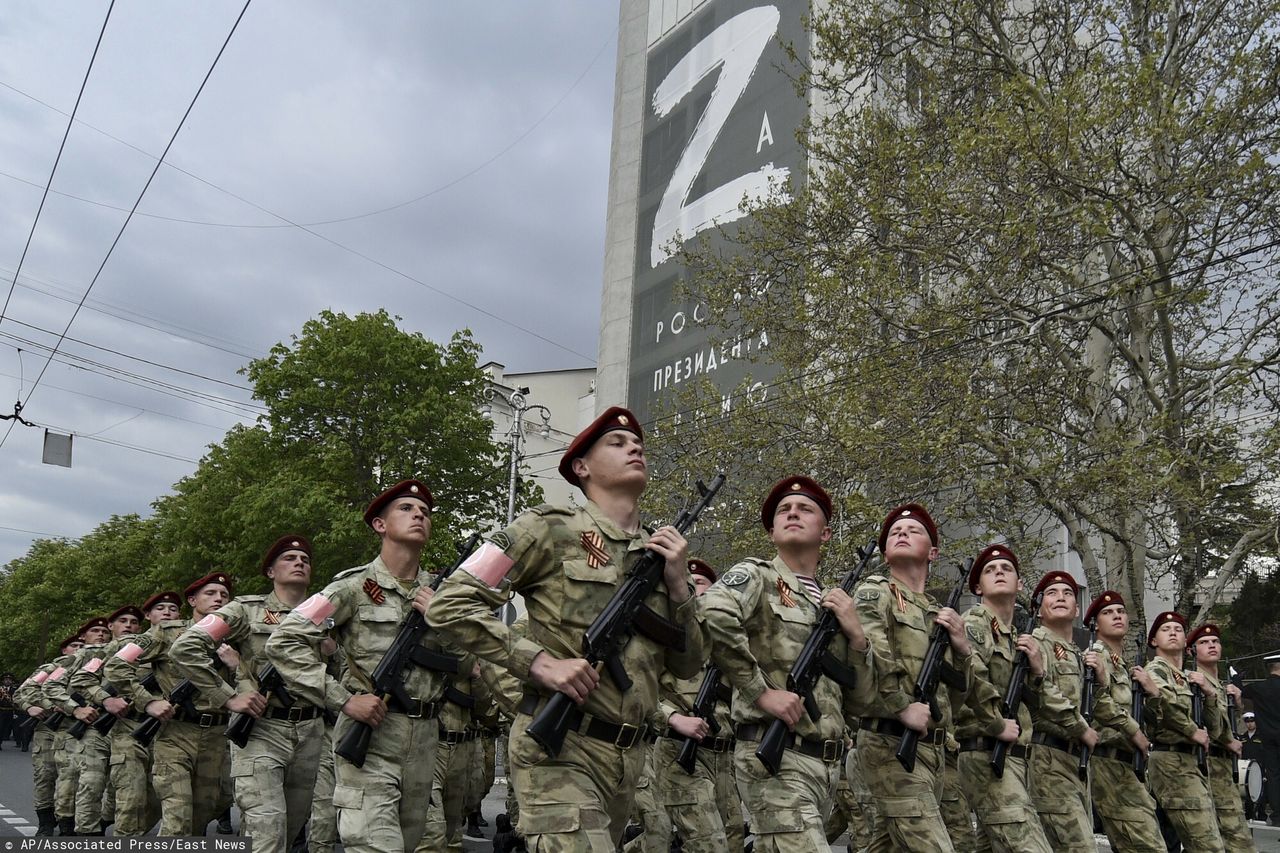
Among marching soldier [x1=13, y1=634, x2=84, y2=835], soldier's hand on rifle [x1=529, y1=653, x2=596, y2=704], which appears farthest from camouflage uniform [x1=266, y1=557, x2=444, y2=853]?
marching soldier [x1=13, y1=634, x2=84, y2=835]

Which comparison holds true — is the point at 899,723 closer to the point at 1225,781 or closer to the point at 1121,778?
the point at 1121,778

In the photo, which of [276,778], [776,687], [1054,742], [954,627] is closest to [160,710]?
[276,778]

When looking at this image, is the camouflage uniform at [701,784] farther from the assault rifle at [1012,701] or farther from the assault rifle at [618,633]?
the assault rifle at [618,633]

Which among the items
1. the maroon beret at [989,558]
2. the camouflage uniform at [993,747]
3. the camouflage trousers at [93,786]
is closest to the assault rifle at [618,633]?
the camouflage uniform at [993,747]

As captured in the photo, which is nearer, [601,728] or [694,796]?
[601,728]

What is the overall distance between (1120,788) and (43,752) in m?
12.3

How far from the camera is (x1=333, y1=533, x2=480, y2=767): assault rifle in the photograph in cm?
633

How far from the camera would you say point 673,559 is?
15.3 ft

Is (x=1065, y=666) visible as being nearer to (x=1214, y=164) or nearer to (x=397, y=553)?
(x=397, y=553)

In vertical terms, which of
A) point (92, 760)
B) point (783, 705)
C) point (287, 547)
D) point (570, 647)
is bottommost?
point (92, 760)

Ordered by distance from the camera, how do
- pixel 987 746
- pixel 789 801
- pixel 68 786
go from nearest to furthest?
pixel 789 801
pixel 987 746
pixel 68 786

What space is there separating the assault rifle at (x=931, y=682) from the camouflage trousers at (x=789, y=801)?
64 centimetres

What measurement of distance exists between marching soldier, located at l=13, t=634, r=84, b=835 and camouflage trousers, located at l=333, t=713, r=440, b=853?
817cm

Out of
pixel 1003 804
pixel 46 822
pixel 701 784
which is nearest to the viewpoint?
pixel 1003 804
